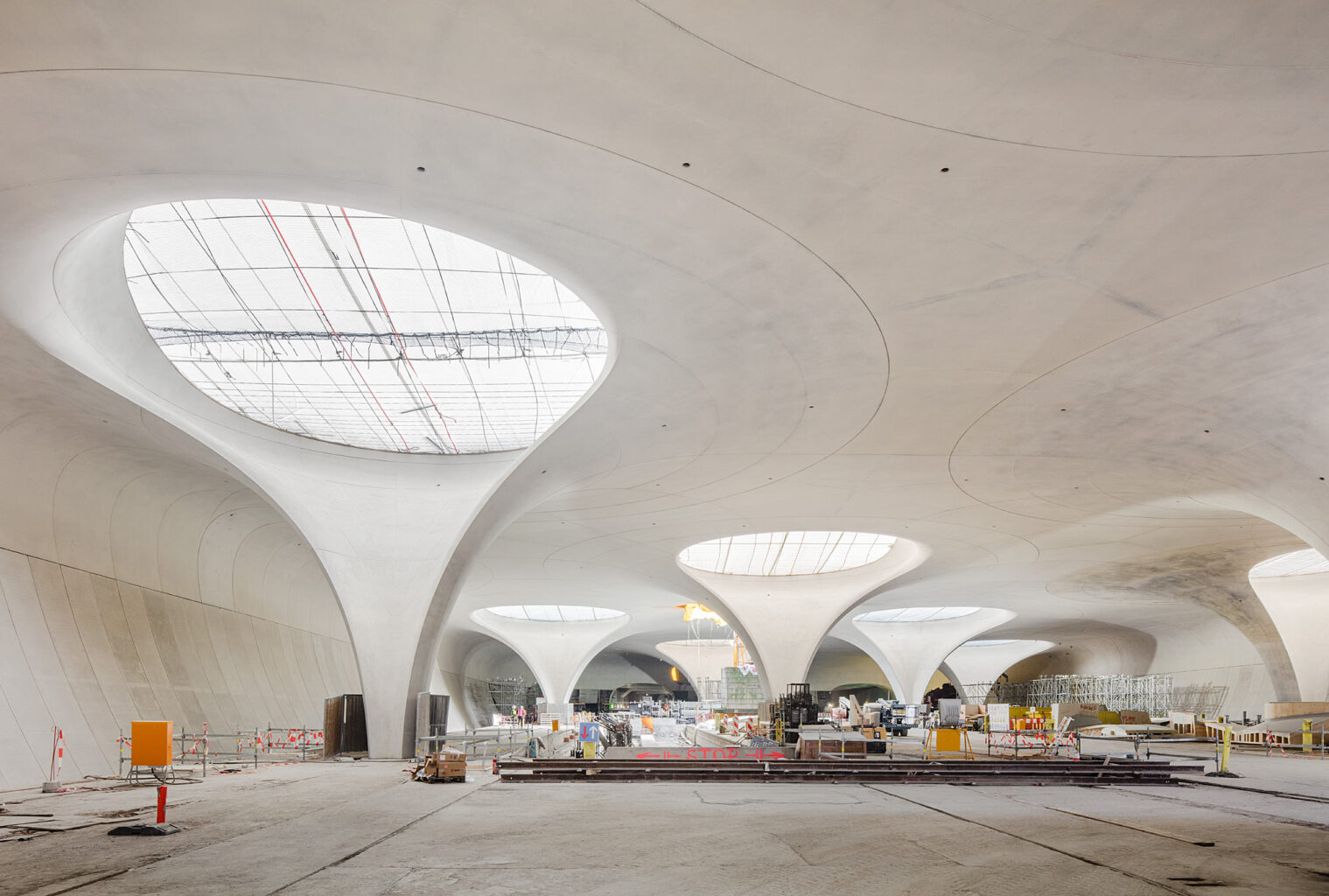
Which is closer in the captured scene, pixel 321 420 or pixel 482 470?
pixel 321 420

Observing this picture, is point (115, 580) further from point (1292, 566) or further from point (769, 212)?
point (1292, 566)

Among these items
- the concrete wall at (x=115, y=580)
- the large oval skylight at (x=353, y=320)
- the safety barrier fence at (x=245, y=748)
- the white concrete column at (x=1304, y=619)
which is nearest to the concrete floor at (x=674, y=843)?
the concrete wall at (x=115, y=580)

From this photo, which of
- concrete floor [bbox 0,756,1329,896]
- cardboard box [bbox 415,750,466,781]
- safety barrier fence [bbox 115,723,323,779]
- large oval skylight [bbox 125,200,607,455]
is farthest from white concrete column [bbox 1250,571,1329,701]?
safety barrier fence [bbox 115,723,323,779]

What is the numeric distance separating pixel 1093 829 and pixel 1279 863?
2.82 m

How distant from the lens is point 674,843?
1134 centimetres

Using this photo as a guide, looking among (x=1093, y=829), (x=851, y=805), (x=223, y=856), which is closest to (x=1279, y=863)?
(x=1093, y=829)

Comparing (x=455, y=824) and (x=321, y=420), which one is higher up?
(x=321, y=420)

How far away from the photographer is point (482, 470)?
2967 cm

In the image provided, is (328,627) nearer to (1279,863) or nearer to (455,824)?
Answer: (455,824)

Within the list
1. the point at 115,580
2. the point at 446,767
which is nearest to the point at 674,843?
the point at 446,767

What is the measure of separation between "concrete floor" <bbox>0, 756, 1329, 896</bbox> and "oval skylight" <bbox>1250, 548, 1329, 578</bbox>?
91.5ft

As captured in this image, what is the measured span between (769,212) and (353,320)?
10.5 metres

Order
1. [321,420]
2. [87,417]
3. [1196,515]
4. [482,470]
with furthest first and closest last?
[1196,515]
[482,470]
[321,420]
[87,417]

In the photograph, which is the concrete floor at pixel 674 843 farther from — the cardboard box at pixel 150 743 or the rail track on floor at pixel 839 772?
the rail track on floor at pixel 839 772
